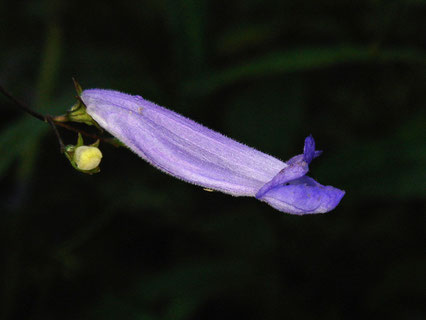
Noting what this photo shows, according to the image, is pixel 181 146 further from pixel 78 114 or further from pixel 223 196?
pixel 223 196

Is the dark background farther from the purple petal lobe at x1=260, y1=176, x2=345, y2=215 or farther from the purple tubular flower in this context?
the purple petal lobe at x1=260, y1=176, x2=345, y2=215

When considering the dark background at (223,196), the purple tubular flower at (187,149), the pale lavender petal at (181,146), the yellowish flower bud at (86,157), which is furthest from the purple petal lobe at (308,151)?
the dark background at (223,196)

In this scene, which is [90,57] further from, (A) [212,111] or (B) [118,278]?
(B) [118,278]

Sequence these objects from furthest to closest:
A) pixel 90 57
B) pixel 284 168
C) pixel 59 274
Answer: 1. pixel 90 57
2. pixel 59 274
3. pixel 284 168

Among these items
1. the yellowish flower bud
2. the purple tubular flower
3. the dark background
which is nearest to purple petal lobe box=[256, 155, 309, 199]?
the purple tubular flower

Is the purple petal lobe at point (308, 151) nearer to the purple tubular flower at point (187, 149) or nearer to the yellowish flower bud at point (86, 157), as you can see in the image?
the purple tubular flower at point (187, 149)

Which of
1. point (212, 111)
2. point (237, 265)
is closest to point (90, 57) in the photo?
point (212, 111)
